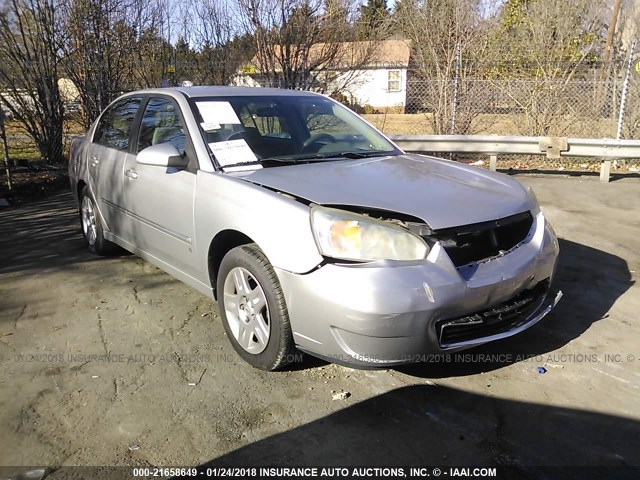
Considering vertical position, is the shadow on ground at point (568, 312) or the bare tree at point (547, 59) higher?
the bare tree at point (547, 59)

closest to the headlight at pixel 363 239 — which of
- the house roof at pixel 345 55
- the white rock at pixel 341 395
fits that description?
the white rock at pixel 341 395

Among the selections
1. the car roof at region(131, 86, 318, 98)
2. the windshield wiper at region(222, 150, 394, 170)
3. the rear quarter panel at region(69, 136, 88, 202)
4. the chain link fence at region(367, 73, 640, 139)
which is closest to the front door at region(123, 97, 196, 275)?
the car roof at region(131, 86, 318, 98)

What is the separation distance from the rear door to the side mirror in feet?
2.85

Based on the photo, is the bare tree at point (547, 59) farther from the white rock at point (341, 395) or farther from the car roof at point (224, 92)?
the white rock at point (341, 395)

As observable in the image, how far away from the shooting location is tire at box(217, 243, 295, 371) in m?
2.87

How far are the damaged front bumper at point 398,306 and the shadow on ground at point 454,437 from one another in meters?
0.31

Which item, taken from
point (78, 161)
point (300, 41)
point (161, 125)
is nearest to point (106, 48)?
point (300, 41)

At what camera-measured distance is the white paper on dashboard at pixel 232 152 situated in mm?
3502

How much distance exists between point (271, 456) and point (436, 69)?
32.1ft

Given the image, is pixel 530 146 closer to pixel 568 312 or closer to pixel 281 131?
pixel 568 312

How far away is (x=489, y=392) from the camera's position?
2.91 metres

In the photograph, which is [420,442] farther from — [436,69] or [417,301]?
[436,69]

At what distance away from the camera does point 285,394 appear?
293cm

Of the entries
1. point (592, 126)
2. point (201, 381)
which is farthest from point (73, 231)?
point (592, 126)
